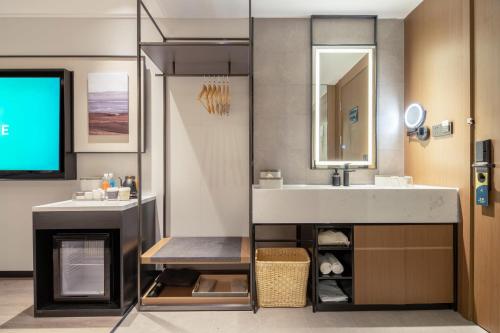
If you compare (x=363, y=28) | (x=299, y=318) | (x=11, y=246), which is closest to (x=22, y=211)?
(x=11, y=246)

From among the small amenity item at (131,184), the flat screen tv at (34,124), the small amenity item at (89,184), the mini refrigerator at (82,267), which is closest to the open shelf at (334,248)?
the mini refrigerator at (82,267)

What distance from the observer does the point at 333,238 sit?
263 cm

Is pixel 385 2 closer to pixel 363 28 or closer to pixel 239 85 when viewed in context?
pixel 363 28

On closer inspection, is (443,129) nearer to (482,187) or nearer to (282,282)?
(482,187)

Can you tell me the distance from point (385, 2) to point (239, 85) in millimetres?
1553

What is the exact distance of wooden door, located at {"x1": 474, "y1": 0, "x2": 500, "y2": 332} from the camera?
2.13 m

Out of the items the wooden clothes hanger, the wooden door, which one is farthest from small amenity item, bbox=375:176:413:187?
the wooden clothes hanger

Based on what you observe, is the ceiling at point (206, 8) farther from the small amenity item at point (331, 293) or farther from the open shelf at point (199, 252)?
the small amenity item at point (331, 293)

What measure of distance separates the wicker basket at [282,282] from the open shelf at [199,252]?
0.19 meters

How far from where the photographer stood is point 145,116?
3.32 metres

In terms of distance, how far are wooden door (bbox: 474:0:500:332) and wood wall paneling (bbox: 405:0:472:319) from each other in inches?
2.7

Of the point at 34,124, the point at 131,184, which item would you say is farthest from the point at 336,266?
the point at 34,124

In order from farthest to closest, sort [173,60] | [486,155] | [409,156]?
1. [409,156]
2. [173,60]
3. [486,155]

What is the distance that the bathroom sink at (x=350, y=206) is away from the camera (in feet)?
8.36
